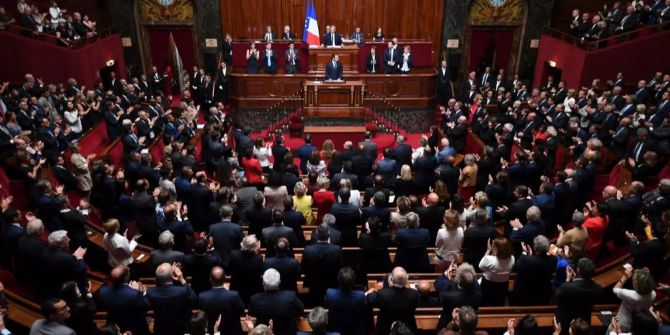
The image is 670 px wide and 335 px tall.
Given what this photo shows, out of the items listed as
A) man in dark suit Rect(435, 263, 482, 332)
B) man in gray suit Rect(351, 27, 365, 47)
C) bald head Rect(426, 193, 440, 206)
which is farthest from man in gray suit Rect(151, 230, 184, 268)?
man in gray suit Rect(351, 27, 365, 47)

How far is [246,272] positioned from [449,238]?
2209 millimetres

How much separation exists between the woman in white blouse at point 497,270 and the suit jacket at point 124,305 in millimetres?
3234

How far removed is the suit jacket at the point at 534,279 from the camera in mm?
4949

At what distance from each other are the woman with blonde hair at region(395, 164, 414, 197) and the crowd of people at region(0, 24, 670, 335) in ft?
0.11

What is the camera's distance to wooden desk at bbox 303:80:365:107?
13398 mm

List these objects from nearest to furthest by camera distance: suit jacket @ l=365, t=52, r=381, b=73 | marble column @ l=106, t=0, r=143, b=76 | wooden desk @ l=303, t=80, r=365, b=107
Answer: wooden desk @ l=303, t=80, r=365, b=107
suit jacket @ l=365, t=52, r=381, b=73
marble column @ l=106, t=0, r=143, b=76

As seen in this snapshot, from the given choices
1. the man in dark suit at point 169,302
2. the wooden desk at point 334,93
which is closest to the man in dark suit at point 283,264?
the man in dark suit at point 169,302

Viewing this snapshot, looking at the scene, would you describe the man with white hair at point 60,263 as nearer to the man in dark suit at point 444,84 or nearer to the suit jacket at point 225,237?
the suit jacket at point 225,237

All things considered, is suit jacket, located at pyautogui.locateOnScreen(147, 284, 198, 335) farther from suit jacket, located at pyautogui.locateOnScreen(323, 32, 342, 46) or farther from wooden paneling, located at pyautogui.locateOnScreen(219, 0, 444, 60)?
wooden paneling, located at pyautogui.locateOnScreen(219, 0, 444, 60)

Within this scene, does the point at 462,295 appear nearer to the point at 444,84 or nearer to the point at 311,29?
the point at 311,29

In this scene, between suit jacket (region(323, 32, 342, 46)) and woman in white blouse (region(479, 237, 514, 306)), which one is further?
suit jacket (region(323, 32, 342, 46))

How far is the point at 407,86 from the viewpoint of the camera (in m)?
15.0

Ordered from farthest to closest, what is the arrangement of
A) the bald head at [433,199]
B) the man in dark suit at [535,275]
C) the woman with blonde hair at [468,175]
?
the woman with blonde hair at [468,175], the bald head at [433,199], the man in dark suit at [535,275]

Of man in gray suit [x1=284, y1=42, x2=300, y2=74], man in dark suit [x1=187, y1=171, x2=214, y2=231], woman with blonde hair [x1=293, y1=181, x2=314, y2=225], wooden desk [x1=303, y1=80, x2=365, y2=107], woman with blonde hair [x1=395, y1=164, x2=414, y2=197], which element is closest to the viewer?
woman with blonde hair [x1=293, y1=181, x2=314, y2=225]
